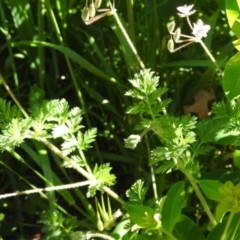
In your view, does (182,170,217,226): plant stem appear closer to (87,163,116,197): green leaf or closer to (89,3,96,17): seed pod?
(87,163,116,197): green leaf

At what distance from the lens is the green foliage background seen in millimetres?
1088

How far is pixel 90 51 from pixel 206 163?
33cm

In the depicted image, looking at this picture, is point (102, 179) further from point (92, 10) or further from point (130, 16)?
point (130, 16)

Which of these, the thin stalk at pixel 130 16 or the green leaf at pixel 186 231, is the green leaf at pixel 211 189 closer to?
the green leaf at pixel 186 231

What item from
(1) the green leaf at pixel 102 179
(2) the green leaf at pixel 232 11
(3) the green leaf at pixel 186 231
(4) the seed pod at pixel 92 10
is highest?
(4) the seed pod at pixel 92 10

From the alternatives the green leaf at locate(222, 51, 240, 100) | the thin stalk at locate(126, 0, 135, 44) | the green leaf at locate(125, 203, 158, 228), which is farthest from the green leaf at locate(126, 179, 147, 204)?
the thin stalk at locate(126, 0, 135, 44)

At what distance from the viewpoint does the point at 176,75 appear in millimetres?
1165

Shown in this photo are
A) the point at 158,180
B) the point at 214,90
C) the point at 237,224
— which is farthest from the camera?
the point at 214,90

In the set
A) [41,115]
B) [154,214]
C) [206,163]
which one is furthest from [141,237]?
[206,163]

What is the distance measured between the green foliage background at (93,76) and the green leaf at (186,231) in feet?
0.82

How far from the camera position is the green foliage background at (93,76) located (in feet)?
3.57

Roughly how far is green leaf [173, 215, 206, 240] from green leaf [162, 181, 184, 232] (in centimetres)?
6

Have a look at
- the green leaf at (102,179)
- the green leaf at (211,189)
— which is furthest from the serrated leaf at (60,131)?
the green leaf at (211,189)

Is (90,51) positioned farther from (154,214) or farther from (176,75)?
(154,214)
